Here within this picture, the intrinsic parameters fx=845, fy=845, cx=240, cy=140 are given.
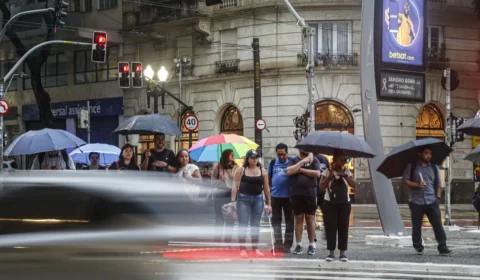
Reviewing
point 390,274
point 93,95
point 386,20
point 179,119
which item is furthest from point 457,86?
point 390,274

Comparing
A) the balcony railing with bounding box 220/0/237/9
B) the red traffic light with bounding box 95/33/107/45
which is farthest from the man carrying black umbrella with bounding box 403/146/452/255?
the balcony railing with bounding box 220/0/237/9

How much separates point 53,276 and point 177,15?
123ft

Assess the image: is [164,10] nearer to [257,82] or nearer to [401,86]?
[257,82]

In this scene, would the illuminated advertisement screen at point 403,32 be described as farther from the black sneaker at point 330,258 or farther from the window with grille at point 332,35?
the window with grille at point 332,35

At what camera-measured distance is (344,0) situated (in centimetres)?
3778

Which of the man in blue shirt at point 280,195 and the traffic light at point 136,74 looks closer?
the man in blue shirt at point 280,195

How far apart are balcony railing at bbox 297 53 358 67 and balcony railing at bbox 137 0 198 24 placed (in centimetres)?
674

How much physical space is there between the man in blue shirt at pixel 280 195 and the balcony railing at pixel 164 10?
27632 mm

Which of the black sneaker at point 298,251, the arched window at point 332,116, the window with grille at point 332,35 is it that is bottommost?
the black sneaker at point 298,251

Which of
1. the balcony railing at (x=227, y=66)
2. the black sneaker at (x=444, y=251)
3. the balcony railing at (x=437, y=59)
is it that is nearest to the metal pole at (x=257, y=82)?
the balcony railing at (x=227, y=66)

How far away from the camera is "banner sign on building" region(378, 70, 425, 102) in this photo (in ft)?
53.7

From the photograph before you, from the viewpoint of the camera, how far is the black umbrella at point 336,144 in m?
13.2

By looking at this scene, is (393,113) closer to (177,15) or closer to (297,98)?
(297,98)

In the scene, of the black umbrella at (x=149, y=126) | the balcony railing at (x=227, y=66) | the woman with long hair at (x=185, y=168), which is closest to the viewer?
the woman with long hair at (x=185, y=168)
